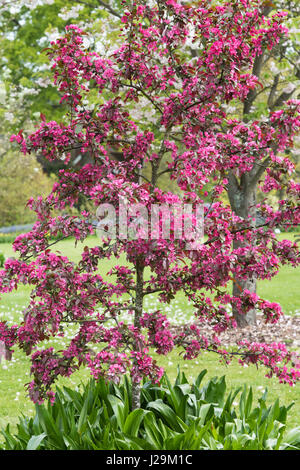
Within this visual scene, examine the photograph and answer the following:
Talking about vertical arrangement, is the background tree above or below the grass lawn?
above

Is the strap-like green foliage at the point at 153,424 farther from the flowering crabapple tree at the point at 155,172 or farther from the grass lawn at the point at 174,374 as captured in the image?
the grass lawn at the point at 174,374

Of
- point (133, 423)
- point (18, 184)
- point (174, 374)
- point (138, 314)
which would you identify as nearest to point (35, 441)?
point (133, 423)

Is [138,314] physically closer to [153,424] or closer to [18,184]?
[153,424]

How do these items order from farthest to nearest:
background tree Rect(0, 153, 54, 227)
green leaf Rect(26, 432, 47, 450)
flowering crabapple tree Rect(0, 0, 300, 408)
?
background tree Rect(0, 153, 54, 227), flowering crabapple tree Rect(0, 0, 300, 408), green leaf Rect(26, 432, 47, 450)

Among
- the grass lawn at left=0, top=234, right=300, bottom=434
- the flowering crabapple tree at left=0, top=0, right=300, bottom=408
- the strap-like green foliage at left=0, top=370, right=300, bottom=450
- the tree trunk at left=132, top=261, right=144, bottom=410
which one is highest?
the flowering crabapple tree at left=0, top=0, right=300, bottom=408

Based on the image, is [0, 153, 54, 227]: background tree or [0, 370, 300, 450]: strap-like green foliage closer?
[0, 370, 300, 450]: strap-like green foliage

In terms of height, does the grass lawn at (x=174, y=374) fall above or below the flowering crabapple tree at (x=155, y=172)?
below

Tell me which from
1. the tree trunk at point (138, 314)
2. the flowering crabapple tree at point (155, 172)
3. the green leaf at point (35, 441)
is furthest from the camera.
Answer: the tree trunk at point (138, 314)

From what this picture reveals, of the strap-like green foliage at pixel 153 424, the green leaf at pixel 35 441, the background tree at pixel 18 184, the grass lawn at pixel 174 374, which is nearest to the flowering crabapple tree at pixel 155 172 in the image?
the strap-like green foliage at pixel 153 424

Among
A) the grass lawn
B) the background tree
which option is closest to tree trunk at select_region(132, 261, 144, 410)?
the grass lawn

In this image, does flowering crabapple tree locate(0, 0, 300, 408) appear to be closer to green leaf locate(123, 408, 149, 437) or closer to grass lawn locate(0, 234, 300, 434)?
green leaf locate(123, 408, 149, 437)

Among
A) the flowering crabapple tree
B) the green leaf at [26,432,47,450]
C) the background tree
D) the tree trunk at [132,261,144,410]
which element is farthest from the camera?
the background tree

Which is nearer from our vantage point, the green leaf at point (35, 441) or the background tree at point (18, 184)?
the green leaf at point (35, 441)

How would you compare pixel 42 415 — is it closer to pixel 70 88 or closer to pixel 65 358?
pixel 65 358
